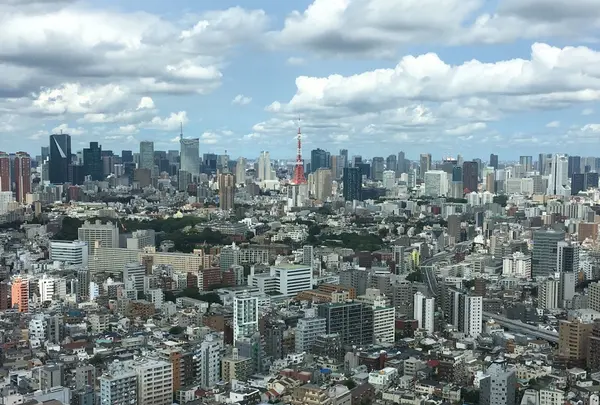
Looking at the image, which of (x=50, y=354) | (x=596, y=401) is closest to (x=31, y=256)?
(x=50, y=354)

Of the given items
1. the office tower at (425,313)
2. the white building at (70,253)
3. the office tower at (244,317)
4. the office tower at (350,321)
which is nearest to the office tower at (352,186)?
the white building at (70,253)

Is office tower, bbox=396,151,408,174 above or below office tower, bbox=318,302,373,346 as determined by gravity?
above

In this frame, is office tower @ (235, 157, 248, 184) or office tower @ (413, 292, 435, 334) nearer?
office tower @ (413, 292, 435, 334)

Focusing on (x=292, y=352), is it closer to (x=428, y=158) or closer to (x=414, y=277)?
(x=414, y=277)

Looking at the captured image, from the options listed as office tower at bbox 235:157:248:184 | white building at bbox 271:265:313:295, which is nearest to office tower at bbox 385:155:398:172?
office tower at bbox 235:157:248:184

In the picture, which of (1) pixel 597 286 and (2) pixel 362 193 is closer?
(1) pixel 597 286

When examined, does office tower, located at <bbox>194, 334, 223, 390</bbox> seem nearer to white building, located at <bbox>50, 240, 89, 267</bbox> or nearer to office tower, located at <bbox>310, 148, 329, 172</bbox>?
white building, located at <bbox>50, 240, 89, 267</bbox>

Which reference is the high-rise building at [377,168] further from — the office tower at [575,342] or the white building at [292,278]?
the office tower at [575,342]

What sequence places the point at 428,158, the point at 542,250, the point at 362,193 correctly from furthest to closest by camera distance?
the point at 428,158 → the point at 362,193 → the point at 542,250
